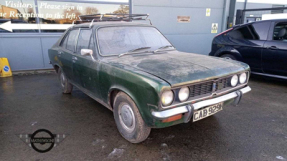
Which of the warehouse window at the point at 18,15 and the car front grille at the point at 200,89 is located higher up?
the warehouse window at the point at 18,15

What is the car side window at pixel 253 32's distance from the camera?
18.0ft

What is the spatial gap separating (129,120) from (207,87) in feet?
3.66

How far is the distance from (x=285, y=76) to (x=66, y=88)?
529 centimetres

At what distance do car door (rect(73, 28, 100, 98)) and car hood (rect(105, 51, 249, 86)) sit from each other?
1.15 feet

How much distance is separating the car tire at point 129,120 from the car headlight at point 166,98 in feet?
1.41

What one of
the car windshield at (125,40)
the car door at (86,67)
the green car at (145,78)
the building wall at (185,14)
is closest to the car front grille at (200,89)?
the green car at (145,78)

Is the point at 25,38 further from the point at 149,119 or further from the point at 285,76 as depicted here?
the point at 285,76

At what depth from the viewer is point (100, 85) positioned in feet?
10.7

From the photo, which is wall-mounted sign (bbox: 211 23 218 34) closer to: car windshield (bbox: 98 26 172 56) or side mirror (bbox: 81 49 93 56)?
car windshield (bbox: 98 26 172 56)

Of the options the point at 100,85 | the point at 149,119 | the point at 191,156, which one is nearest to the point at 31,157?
the point at 100,85

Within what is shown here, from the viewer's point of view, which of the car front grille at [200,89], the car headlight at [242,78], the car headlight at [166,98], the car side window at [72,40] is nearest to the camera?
the car headlight at [166,98]

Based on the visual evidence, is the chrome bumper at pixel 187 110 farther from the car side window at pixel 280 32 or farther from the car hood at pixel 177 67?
the car side window at pixel 280 32

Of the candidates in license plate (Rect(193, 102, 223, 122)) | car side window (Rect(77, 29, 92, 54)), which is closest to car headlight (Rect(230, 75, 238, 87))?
license plate (Rect(193, 102, 223, 122))

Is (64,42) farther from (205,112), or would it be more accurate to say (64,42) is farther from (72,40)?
(205,112)
